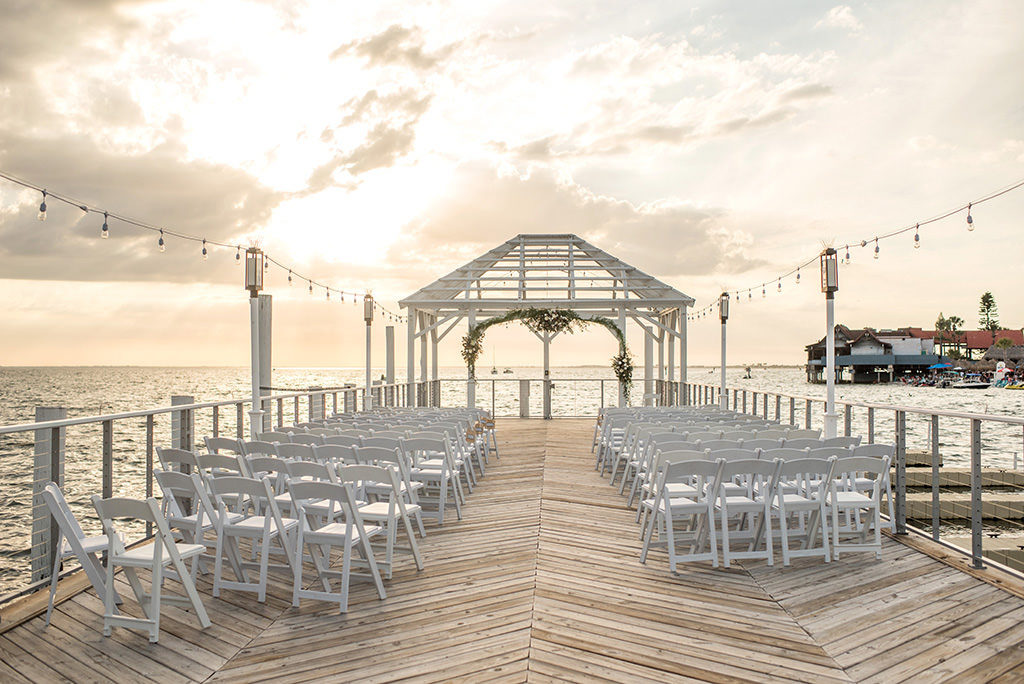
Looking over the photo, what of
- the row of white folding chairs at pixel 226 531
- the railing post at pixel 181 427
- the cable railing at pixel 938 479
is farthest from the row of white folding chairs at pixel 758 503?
the railing post at pixel 181 427

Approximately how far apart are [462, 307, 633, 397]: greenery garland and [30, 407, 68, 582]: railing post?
1174cm

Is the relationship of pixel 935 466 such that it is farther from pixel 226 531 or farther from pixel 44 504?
pixel 44 504

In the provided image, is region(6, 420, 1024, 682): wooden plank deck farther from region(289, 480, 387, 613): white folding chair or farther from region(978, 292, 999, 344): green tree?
region(978, 292, 999, 344): green tree

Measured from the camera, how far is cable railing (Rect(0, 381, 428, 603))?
14.2ft

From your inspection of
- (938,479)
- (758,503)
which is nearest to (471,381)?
(758,503)

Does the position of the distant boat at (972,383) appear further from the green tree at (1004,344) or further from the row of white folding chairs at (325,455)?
the row of white folding chairs at (325,455)

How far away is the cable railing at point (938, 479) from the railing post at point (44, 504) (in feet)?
19.3

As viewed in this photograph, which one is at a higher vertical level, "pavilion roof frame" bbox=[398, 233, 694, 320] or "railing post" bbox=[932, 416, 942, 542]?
"pavilion roof frame" bbox=[398, 233, 694, 320]

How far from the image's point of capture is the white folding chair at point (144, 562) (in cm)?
336

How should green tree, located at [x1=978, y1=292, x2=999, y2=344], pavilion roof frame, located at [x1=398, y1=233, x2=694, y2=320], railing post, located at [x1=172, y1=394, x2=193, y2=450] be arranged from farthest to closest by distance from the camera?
green tree, located at [x1=978, y1=292, x2=999, y2=344] < pavilion roof frame, located at [x1=398, y1=233, x2=694, y2=320] < railing post, located at [x1=172, y1=394, x2=193, y2=450]

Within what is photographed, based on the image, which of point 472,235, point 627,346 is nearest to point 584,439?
point 627,346

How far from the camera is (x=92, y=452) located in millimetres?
36062

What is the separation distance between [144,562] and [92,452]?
126 ft

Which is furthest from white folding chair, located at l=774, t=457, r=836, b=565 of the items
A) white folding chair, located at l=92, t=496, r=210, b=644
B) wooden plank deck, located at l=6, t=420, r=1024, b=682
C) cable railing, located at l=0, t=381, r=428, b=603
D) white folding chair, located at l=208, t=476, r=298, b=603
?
cable railing, located at l=0, t=381, r=428, b=603
